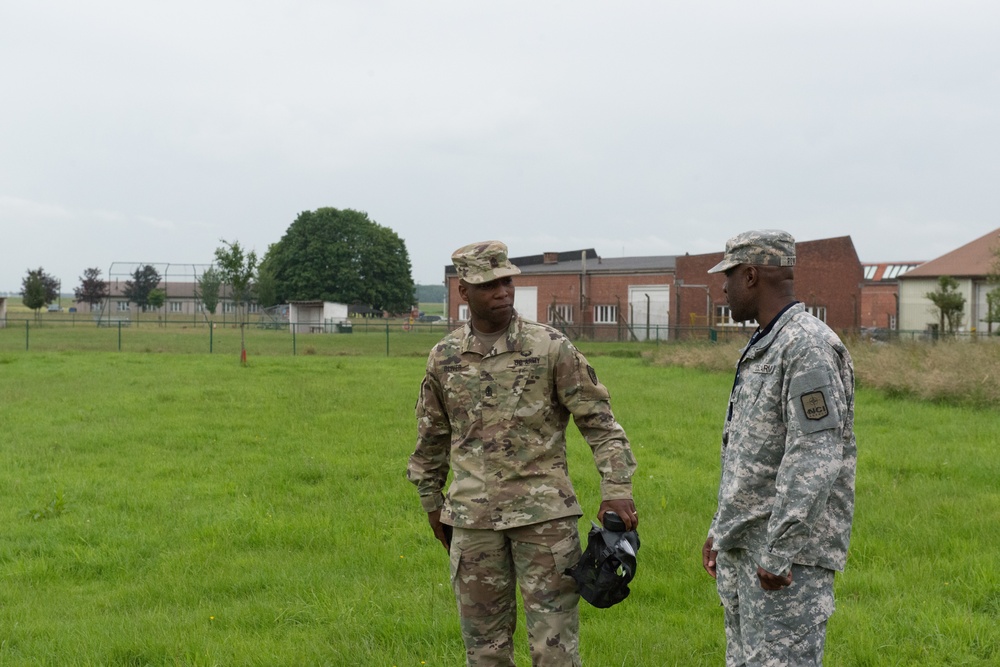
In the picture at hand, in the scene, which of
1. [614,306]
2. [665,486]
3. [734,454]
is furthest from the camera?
[614,306]

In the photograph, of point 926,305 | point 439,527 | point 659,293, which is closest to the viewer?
point 439,527

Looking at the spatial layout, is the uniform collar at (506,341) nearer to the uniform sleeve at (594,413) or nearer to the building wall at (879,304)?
the uniform sleeve at (594,413)

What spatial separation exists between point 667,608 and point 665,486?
3561 millimetres

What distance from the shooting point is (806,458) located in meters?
3.10

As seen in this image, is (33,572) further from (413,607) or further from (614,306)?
(614,306)

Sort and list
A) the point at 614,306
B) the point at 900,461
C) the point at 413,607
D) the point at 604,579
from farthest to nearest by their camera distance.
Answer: the point at 614,306 → the point at 900,461 → the point at 413,607 → the point at 604,579

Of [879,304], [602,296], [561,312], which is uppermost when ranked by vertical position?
[602,296]

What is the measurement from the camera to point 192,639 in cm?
534

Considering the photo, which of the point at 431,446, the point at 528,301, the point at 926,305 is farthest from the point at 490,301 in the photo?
the point at 528,301

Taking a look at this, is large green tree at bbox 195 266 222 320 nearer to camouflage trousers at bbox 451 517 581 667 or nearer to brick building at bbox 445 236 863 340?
brick building at bbox 445 236 863 340

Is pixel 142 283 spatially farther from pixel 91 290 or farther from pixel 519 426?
pixel 519 426

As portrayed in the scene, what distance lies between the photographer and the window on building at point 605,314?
53.8m

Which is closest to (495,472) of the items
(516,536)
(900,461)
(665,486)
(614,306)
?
(516,536)

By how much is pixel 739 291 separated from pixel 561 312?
52.5 meters
